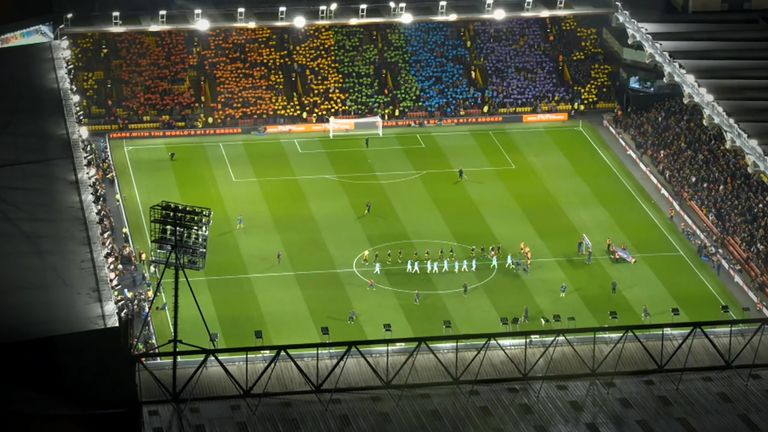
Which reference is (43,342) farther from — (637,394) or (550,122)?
(550,122)

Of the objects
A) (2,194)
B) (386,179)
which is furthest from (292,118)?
(2,194)

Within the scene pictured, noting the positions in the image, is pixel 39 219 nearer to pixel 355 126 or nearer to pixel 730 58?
pixel 355 126

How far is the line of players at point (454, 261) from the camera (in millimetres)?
94125

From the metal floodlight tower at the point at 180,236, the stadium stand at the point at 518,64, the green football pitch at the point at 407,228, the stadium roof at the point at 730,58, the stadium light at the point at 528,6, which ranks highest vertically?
the metal floodlight tower at the point at 180,236

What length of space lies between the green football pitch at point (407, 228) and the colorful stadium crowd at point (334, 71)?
9.39ft

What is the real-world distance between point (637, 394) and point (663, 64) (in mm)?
38697

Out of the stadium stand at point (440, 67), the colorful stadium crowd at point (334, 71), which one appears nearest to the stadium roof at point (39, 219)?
the colorful stadium crowd at point (334, 71)

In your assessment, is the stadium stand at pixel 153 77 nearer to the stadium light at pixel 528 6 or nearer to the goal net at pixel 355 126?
the goal net at pixel 355 126

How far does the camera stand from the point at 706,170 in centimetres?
10319

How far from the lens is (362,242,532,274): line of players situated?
94125mm

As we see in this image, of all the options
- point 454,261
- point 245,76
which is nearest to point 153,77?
point 245,76

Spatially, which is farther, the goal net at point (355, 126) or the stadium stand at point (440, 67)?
the stadium stand at point (440, 67)

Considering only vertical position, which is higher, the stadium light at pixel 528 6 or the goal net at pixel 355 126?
the stadium light at pixel 528 6

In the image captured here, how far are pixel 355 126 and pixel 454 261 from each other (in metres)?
20.5
